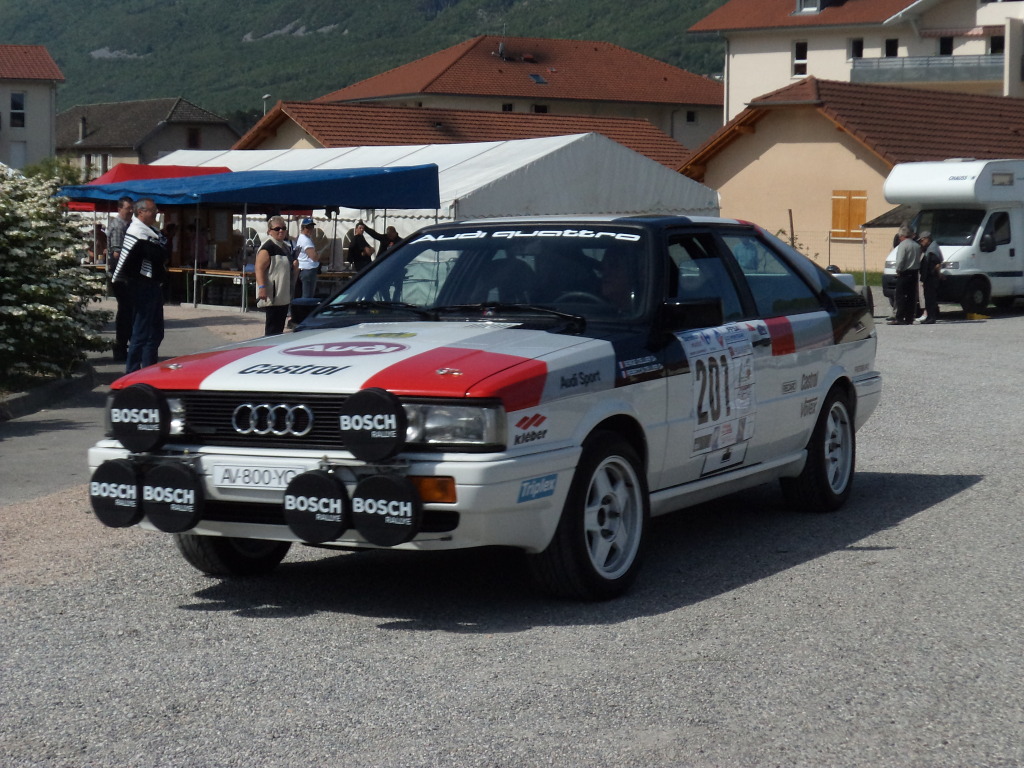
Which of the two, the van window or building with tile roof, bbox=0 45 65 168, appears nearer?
the van window

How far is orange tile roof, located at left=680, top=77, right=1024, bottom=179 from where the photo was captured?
4341 cm

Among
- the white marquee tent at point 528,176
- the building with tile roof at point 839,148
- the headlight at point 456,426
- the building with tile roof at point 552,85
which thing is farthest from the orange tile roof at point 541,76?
the headlight at point 456,426

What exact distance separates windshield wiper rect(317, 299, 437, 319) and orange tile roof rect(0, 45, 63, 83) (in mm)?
83115

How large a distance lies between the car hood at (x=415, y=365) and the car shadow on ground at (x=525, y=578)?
0.92m

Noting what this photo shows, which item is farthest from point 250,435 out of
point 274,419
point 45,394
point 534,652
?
point 45,394

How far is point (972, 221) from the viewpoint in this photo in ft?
91.6

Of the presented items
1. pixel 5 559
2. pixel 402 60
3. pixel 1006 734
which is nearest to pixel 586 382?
pixel 1006 734

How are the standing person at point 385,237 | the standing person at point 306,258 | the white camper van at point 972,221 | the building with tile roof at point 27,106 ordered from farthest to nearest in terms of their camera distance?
the building with tile roof at point 27,106 < the white camper van at point 972,221 < the standing person at point 385,237 < the standing person at point 306,258

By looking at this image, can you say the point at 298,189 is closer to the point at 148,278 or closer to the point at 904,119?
the point at 148,278

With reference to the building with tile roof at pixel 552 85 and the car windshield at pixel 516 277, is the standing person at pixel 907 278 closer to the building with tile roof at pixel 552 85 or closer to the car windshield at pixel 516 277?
the car windshield at pixel 516 277

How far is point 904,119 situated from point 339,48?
149842 millimetres

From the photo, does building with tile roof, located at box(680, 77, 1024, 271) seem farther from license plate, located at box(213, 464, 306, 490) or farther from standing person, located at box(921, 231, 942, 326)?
license plate, located at box(213, 464, 306, 490)

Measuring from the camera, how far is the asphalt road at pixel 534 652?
14.5 feet

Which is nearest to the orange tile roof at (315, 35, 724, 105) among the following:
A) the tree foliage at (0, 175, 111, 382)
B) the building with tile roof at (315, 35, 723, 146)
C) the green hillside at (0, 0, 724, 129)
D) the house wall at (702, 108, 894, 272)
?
the building with tile roof at (315, 35, 723, 146)
